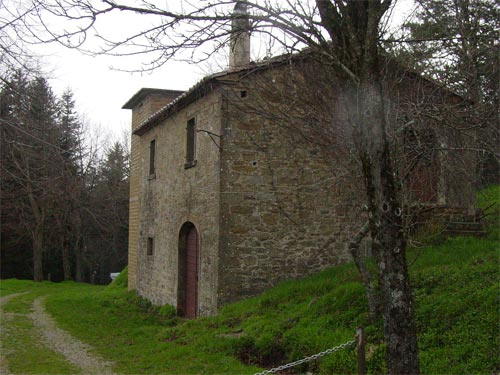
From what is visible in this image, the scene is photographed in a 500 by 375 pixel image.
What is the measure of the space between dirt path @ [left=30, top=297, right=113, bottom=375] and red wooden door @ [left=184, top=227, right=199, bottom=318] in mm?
2941

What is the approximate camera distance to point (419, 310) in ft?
24.6

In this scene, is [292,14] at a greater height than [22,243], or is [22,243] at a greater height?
[292,14]

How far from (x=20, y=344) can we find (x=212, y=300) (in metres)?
3.99

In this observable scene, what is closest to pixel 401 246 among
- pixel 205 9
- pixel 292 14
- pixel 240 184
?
pixel 292 14

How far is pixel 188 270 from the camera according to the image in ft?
45.2

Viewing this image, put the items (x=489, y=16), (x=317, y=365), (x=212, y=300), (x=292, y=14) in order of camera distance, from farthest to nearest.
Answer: (x=489, y=16), (x=212, y=300), (x=317, y=365), (x=292, y=14)

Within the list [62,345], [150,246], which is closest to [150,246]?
[150,246]

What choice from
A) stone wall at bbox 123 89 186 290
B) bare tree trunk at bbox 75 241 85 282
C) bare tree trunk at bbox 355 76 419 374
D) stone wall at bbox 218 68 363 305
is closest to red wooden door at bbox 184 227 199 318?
stone wall at bbox 218 68 363 305

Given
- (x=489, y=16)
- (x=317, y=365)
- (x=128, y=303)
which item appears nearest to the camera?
(x=317, y=365)

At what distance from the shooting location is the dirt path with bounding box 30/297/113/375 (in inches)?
349

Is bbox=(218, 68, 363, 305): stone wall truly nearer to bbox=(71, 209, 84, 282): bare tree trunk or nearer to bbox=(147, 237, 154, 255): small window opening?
bbox=(147, 237, 154, 255): small window opening

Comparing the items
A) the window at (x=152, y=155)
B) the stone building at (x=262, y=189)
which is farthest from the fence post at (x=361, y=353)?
the window at (x=152, y=155)

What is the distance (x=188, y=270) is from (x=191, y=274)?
0.32 meters

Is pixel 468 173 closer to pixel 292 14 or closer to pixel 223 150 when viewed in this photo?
pixel 223 150
